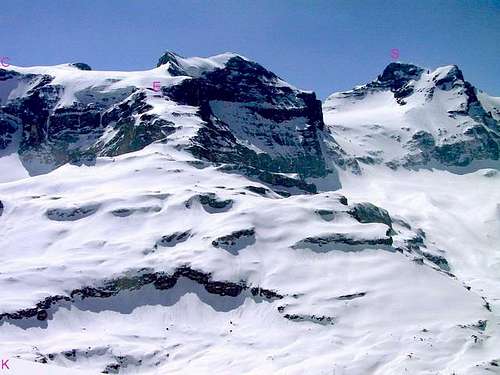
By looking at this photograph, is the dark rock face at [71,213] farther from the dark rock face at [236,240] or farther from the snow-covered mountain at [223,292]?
the dark rock face at [236,240]

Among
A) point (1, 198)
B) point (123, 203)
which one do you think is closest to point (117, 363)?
point (123, 203)

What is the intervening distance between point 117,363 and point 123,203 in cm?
5697

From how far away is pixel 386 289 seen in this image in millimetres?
115125

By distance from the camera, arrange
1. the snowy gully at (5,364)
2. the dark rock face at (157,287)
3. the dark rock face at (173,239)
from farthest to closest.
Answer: the dark rock face at (173,239) → the dark rock face at (157,287) → the snowy gully at (5,364)

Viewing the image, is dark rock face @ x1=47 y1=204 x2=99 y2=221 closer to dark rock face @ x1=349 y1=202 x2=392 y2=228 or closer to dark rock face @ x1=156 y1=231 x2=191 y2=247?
dark rock face @ x1=156 y1=231 x2=191 y2=247

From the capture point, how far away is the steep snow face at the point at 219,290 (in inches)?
3912

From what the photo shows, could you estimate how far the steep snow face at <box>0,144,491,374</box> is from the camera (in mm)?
99375

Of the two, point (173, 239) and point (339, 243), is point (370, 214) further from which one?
point (173, 239)

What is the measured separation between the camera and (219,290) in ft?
391

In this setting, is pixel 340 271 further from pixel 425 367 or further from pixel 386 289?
pixel 425 367

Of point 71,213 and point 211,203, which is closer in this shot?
point 211,203

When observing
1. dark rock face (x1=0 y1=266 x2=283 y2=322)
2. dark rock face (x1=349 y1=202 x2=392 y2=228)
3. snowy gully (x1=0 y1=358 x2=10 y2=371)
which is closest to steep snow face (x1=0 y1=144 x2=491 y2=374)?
dark rock face (x1=0 y1=266 x2=283 y2=322)

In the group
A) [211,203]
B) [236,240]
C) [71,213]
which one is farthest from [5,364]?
[71,213]

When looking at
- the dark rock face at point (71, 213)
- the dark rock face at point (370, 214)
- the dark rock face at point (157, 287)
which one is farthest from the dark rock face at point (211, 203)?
the dark rock face at point (370, 214)
